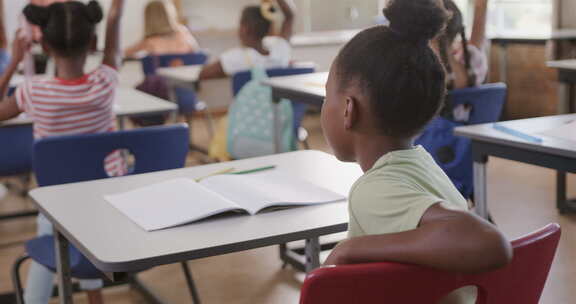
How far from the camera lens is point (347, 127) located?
107 centimetres

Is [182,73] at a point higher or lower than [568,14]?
lower

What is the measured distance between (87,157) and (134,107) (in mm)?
1037

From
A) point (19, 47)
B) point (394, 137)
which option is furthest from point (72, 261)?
point (394, 137)

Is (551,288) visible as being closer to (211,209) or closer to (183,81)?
(211,209)

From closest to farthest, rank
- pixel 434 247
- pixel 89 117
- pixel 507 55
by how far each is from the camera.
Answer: pixel 434 247, pixel 89 117, pixel 507 55

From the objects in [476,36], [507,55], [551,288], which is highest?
[476,36]

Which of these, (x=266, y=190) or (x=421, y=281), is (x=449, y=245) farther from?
(x=266, y=190)

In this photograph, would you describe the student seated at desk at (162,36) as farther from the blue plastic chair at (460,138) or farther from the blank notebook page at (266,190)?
the blank notebook page at (266,190)

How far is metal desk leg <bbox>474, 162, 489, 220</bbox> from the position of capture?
216cm

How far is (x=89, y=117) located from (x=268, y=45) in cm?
165

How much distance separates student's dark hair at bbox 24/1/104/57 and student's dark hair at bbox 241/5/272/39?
1.45m

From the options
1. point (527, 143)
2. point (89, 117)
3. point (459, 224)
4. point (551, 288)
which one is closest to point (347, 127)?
point (459, 224)

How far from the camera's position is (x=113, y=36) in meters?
2.62

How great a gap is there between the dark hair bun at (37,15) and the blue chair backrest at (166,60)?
8.34ft
